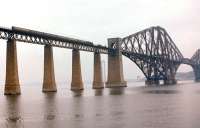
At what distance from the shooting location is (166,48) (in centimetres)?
19888

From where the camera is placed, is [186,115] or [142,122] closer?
[142,122]

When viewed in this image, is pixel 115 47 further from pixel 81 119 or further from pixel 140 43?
pixel 81 119

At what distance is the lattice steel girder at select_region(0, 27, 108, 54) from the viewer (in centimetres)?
8769

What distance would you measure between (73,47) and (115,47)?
38482 millimetres

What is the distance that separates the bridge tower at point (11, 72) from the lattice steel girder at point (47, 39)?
335 cm

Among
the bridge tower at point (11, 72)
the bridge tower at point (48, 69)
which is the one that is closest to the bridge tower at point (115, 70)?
the bridge tower at point (48, 69)

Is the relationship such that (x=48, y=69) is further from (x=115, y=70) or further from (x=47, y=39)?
(x=115, y=70)

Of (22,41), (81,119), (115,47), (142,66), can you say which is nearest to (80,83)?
(22,41)

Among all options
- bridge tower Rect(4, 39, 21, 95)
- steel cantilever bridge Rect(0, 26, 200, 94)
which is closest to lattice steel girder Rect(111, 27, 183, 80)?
steel cantilever bridge Rect(0, 26, 200, 94)

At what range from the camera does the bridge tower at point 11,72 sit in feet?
277

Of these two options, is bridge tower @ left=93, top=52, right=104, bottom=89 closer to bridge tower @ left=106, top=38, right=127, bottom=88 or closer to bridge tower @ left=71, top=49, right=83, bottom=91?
bridge tower @ left=106, top=38, right=127, bottom=88

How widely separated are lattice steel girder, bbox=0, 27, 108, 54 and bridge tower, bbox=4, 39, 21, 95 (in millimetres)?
3349

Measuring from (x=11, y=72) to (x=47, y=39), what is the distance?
19.2 meters

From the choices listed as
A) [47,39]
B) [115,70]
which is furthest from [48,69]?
[115,70]
